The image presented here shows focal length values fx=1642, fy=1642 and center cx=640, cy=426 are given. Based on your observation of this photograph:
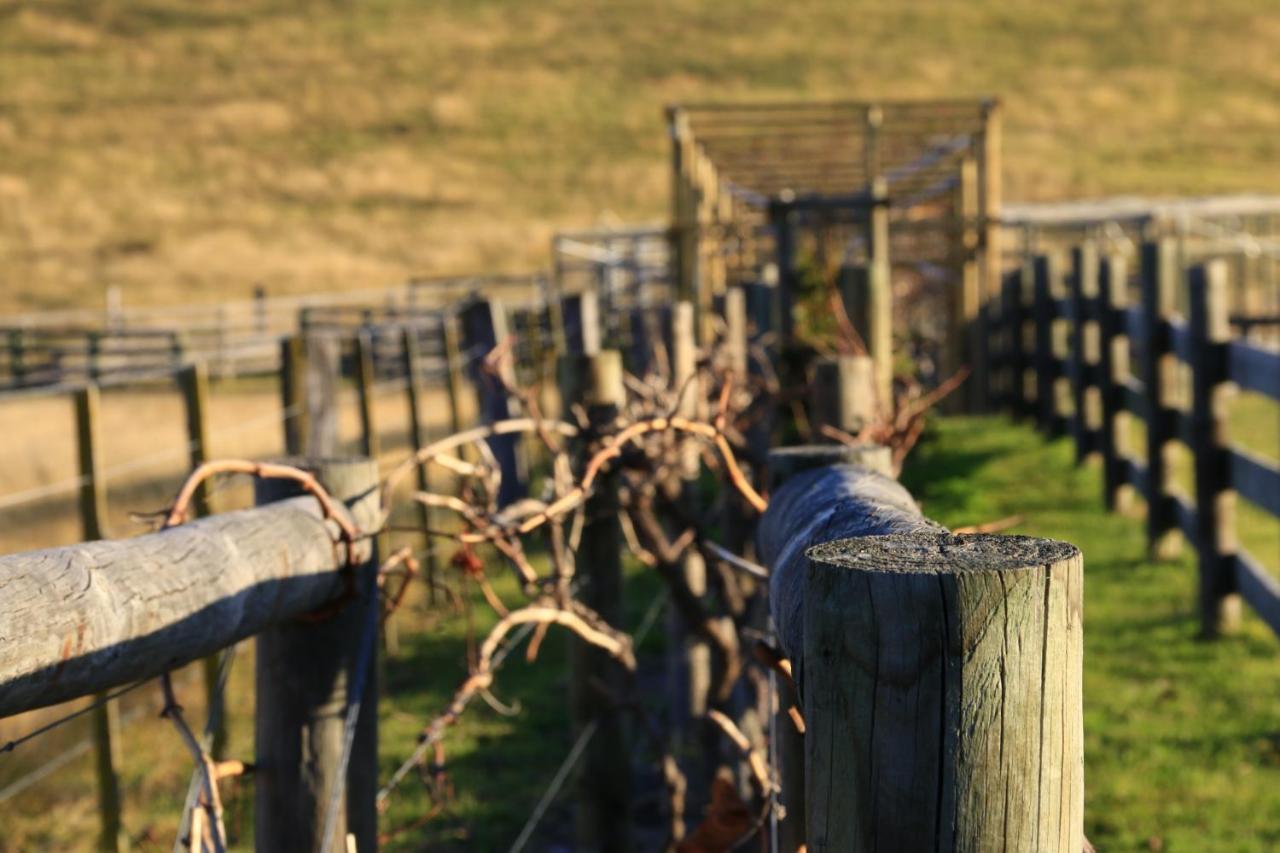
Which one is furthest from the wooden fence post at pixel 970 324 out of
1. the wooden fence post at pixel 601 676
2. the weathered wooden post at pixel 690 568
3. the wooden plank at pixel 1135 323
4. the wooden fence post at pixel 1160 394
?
the wooden fence post at pixel 601 676

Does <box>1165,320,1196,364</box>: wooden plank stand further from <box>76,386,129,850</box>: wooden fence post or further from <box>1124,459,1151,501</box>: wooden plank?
<box>76,386,129,850</box>: wooden fence post

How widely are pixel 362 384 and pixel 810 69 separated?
6418 centimetres

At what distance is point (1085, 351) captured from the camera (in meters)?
10.8

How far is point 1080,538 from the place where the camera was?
344 inches

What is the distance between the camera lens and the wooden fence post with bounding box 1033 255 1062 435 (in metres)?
12.6

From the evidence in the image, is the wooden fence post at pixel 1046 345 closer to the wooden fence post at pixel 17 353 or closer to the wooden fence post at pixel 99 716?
the wooden fence post at pixel 99 716

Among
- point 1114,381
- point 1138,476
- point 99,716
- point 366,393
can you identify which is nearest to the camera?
point 99,716

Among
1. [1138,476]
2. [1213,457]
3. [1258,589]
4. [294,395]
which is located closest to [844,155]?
[1138,476]

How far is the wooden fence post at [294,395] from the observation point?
265 inches

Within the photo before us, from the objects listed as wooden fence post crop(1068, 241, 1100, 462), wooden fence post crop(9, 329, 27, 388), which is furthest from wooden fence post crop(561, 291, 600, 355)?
wooden fence post crop(9, 329, 27, 388)

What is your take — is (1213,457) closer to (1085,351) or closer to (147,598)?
(1085,351)

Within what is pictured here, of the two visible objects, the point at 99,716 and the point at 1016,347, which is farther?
the point at 1016,347

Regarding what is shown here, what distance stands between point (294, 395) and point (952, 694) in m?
5.61

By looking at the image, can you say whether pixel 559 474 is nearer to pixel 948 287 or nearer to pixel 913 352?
pixel 913 352
